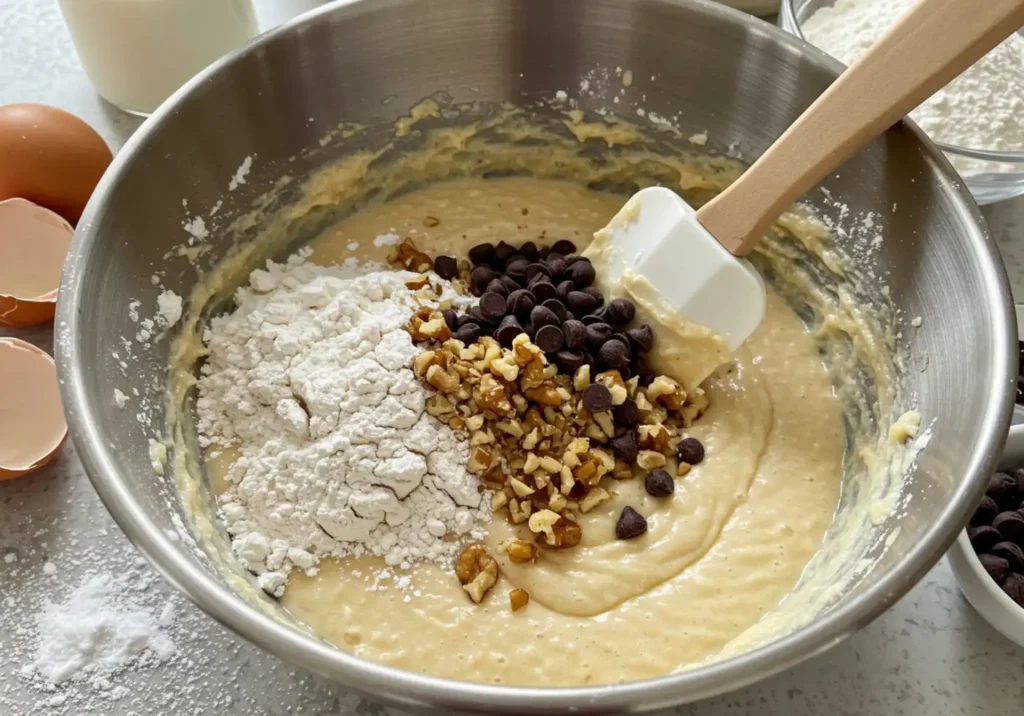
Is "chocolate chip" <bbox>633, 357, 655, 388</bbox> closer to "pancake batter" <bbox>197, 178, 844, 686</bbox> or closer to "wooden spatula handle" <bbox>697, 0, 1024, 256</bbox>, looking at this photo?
"pancake batter" <bbox>197, 178, 844, 686</bbox>

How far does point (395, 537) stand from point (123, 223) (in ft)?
2.31

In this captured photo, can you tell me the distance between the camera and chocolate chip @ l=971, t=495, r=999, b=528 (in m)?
1.49

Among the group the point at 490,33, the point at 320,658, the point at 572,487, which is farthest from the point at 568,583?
the point at 490,33

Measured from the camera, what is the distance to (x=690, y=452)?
1631 mm

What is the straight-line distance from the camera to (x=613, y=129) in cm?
189

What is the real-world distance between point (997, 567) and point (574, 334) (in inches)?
31.9

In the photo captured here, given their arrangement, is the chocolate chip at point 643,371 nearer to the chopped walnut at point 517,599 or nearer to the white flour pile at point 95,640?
the chopped walnut at point 517,599

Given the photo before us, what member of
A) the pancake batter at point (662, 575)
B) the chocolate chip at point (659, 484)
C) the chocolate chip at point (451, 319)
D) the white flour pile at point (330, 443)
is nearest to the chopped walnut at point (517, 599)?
the pancake batter at point (662, 575)

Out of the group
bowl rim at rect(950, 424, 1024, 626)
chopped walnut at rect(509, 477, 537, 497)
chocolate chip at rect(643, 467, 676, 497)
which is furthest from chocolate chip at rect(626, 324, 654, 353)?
bowl rim at rect(950, 424, 1024, 626)

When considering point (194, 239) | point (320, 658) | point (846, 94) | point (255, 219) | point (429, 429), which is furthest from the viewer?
point (255, 219)

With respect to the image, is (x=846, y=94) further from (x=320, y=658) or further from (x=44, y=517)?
(x=44, y=517)

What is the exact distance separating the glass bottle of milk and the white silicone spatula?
99 centimetres

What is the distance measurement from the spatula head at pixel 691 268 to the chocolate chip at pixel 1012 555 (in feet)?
1.82

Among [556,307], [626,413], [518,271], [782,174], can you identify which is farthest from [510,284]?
[782,174]
